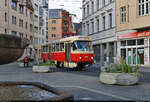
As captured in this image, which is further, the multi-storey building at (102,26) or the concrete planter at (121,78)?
the multi-storey building at (102,26)

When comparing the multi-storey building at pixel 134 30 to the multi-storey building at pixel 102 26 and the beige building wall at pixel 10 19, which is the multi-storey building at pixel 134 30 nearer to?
the multi-storey building at pixel 102 26

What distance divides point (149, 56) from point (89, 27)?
19.3 m

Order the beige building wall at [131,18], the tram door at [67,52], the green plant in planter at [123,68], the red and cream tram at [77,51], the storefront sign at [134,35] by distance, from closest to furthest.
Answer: the green plant in planter at [123,68] → the red and cream tram at [77,51] → the tram door at [67,52] → the beige building wall at [131,18] → the storefront sign at [134,35]

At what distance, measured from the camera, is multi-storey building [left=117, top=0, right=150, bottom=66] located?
2486cm

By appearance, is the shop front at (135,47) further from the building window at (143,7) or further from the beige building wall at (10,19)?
the beige building wall at (10,19)

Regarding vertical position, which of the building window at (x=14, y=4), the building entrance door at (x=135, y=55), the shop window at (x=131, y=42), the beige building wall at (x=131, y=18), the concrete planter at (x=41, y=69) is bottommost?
the concrete planter at (x=41, y=69)

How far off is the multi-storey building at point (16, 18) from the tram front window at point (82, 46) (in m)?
17.2

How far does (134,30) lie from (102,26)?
948 centimetres

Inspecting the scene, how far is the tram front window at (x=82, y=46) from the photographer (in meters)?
19.5

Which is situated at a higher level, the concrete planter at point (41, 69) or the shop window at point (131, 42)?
the shop window at point (131, 42)

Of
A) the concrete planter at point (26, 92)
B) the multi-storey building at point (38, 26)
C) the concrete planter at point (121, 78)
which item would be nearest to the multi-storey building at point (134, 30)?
the concrete planter at point (121, 78)

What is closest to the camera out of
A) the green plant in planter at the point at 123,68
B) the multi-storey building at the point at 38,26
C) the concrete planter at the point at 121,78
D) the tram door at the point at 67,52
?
the concrete planter at the point at 121,78

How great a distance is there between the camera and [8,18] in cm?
4234

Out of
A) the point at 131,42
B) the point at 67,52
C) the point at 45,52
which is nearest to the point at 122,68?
the point at 67,52
